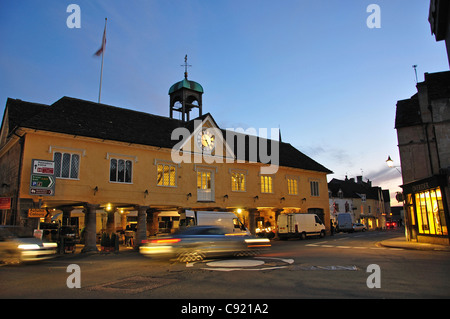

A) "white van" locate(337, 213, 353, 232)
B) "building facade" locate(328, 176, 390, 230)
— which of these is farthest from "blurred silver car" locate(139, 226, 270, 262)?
"building facade" locate(328, 176, 390, 230)

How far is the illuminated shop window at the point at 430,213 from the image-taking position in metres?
20.8

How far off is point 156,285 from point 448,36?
425 inches

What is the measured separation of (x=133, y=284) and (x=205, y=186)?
1920 cm

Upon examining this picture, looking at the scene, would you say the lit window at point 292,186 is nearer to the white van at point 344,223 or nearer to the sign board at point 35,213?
the white van at point 344,223

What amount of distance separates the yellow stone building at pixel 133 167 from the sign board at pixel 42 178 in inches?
2.3

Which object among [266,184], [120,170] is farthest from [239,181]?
[120,170]

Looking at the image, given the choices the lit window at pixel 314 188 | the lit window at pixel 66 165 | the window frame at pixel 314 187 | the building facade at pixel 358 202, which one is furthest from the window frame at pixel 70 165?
the building facade at pixel 358 202

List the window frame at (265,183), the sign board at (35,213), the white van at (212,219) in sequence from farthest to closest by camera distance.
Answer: the window frame at (265,183) < the white van at (212,219) < the sign board at (35,213)

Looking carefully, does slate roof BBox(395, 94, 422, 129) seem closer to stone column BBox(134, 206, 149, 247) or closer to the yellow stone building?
the yellow stone building

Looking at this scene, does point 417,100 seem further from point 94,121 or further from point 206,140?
point 94,121

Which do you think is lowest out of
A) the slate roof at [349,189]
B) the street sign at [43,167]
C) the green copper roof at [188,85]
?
the street sign at [43,167]

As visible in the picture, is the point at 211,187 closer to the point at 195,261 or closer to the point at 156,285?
the point at 195,261

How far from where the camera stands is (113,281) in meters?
9.78

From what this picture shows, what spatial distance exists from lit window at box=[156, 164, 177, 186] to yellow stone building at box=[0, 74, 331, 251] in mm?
77
